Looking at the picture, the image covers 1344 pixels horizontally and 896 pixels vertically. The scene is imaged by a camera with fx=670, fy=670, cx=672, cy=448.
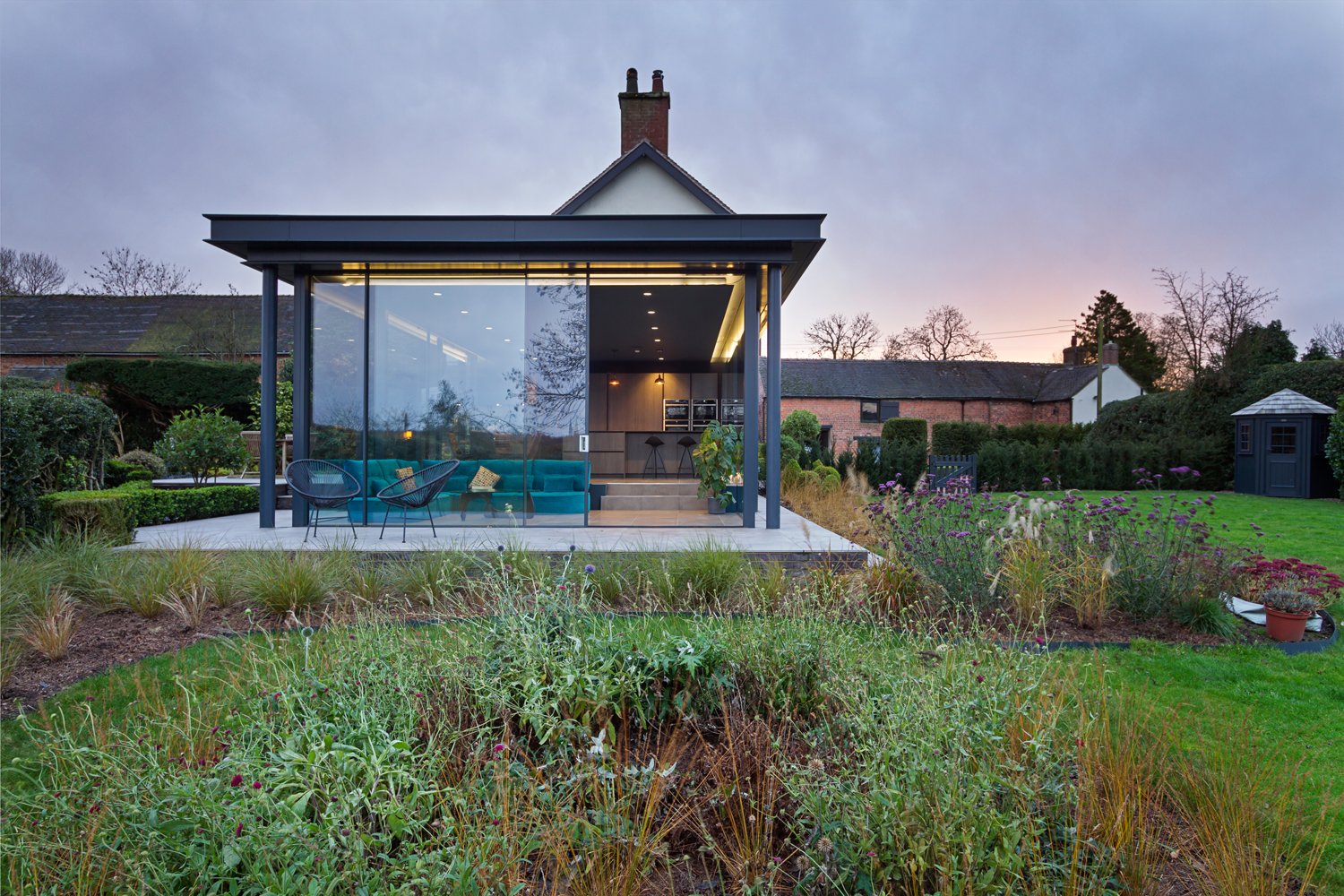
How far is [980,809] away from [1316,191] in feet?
56.6

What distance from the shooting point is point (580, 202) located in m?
13.4

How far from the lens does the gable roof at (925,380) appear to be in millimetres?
29453

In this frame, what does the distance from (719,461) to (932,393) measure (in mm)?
23566

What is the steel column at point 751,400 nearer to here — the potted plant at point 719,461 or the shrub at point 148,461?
the potted plant at point 719,461

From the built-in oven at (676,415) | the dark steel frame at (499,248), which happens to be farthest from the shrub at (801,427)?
the dark steel frame at (499,248)

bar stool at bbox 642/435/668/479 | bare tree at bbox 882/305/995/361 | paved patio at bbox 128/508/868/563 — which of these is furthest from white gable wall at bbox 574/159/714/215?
bare tree at bbox 882/305/995/361

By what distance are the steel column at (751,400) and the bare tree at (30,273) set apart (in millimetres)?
29726

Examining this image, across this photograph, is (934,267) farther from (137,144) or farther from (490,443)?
(137,144)

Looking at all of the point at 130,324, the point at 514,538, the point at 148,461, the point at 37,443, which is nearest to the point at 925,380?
the point at 148,461

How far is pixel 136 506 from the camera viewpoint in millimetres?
7156

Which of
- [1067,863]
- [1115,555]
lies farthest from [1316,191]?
[1067,863]

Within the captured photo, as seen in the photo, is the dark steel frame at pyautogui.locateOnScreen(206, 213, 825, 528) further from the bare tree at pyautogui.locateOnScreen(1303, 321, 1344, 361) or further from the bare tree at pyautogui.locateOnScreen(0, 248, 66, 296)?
the bare tree at pyautogui.locateOnScreen(1303, 321, 1344, 361)

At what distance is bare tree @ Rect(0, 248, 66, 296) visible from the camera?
24875 millimetres

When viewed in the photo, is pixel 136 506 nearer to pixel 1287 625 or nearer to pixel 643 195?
pixel 643 195
